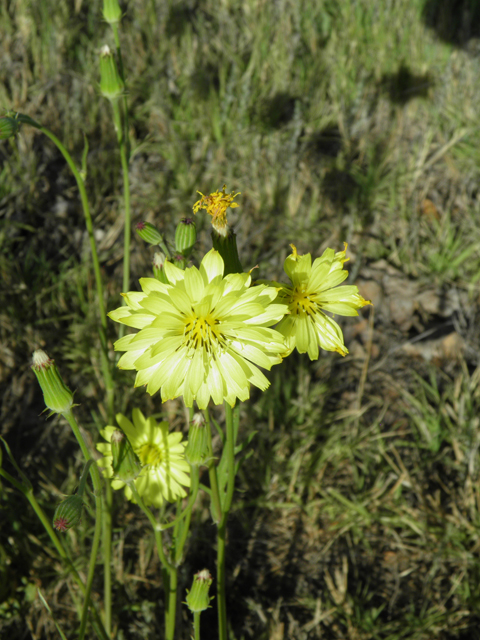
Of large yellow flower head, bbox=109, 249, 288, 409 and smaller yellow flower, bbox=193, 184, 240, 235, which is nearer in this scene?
large yellow flower head, bbox=109, 249, 288, 409

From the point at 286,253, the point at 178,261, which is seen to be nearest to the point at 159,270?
the point at 178,261

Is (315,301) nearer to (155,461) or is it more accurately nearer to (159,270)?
(159,270)

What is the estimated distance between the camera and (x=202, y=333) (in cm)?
A: 133

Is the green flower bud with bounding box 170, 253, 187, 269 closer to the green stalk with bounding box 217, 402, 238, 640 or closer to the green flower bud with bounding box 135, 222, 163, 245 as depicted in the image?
the green flower bud with bounding box 135, 222, 163, 245

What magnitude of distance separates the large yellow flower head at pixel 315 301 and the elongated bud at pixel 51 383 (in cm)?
61

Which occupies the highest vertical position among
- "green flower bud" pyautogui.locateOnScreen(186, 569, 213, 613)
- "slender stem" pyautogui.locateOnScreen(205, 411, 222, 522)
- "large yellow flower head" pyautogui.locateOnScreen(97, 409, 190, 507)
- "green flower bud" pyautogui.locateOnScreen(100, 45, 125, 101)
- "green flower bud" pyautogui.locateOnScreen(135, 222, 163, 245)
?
"green flower bud" pyautogui.locateOnScreen(100, 45, 125, 101)

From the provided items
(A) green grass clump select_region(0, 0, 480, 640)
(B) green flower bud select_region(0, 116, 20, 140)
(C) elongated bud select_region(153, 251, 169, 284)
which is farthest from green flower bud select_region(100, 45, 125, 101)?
(C) elongated bud select_region(153, 251, 169, 284)

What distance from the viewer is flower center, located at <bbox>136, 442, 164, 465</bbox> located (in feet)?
5.96

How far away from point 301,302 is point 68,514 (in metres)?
0.82

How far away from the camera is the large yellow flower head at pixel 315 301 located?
140cm

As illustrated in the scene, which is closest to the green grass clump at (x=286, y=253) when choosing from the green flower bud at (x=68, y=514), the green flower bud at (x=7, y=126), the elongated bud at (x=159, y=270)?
the green flower bud at (x=7, y=126)

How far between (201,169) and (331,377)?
1.64 m

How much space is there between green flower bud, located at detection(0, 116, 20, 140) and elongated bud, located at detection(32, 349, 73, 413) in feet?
2.15

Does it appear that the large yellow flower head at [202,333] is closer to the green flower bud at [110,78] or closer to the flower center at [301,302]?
the flower center at [301,302]
